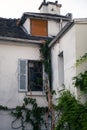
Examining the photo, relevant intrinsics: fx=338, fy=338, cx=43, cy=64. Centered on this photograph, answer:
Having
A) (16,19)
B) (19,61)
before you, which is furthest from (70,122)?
(16,19)

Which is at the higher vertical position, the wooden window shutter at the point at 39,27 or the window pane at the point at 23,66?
the wooden window shutter at the point at 39,27

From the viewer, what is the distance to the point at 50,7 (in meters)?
20.9

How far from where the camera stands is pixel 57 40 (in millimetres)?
15836

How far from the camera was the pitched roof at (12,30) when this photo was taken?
17.2 meters

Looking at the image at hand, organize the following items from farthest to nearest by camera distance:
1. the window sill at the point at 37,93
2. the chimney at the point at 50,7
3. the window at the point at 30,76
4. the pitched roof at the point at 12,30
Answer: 1. the chimney at the point at 50,7
2. the pitched roof at the point at 12,30
3. the window at the point at 30,76
4. the window sill at the point at 37,93

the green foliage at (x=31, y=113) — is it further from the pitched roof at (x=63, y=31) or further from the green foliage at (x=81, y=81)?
the green foliage at (x=81, y=81)

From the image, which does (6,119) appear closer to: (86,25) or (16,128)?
(16,128)

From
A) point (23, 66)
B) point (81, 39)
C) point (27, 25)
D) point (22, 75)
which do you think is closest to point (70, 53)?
point (81, 39)

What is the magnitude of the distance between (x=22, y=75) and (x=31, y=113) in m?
1.91

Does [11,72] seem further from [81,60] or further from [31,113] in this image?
[81,60]

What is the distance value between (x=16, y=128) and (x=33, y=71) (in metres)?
3.01

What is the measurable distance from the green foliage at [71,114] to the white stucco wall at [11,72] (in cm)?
307

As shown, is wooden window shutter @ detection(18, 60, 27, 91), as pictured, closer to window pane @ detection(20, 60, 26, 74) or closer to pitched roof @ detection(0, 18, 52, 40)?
window pane @ detection(20, 60, 26, 74)

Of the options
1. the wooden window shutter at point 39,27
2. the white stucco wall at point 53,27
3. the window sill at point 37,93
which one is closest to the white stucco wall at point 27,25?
the wooden window shutter at point 39,27
